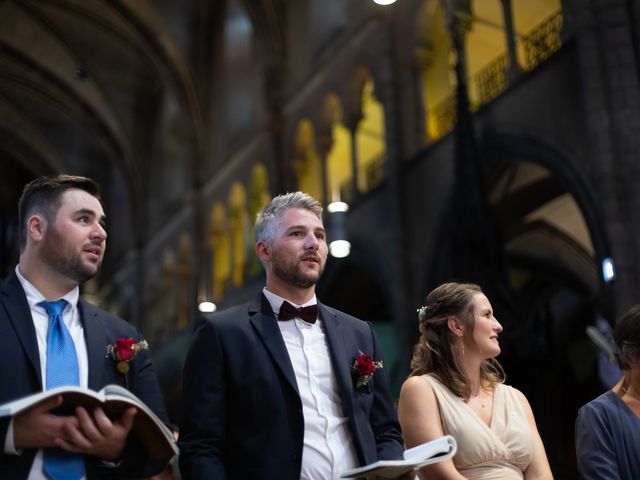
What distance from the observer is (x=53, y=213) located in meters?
3.15

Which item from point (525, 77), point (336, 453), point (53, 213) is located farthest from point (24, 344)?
point (525, 77)

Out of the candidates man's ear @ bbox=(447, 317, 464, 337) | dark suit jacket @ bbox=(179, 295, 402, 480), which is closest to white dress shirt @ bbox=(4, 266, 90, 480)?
dark suit jacket @ bbox=(179, 295, 402, 480)

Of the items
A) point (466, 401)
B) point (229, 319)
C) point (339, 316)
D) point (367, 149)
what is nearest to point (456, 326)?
point (466, 401)

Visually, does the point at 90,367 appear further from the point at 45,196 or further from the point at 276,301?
the point at 276,301

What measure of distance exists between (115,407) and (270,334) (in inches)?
31.9

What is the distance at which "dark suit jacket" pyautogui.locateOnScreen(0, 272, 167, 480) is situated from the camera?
2840 millimetres

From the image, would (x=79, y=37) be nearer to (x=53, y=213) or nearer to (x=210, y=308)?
(x=210, y=308)

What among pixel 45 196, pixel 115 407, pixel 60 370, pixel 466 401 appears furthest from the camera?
pixel 466 401

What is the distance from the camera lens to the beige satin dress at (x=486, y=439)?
3.73 m

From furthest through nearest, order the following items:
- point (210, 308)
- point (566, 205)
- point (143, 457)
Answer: point (210, 308) < point (566, 205) < point (143, 457)

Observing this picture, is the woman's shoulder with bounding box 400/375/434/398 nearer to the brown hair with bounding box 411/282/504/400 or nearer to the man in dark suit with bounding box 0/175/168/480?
the brown hair with bounding box 411/282/504/400

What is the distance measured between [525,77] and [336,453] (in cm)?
946

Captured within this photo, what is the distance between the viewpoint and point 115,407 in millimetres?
2689

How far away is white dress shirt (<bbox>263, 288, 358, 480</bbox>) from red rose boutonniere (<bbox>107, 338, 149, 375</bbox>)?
2.02ft
